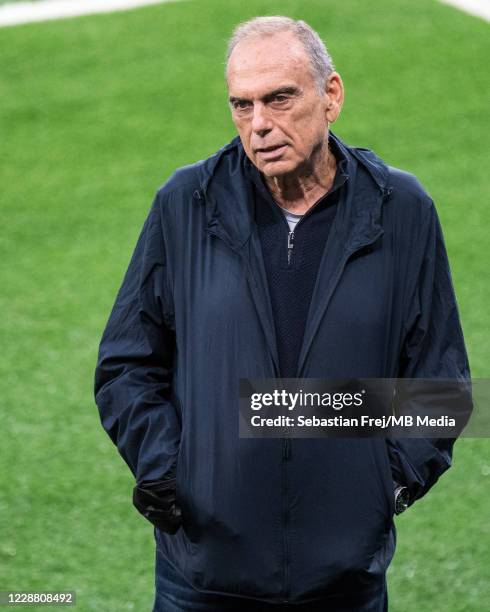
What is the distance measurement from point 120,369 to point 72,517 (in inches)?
108

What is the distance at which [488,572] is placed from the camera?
5.28m

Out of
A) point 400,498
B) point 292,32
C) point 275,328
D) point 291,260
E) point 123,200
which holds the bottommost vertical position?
point 123,200

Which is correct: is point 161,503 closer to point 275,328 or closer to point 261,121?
point 275,328

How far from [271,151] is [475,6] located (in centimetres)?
1075

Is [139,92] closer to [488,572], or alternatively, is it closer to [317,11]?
[317,11]

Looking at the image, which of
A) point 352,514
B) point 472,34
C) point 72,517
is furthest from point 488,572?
point 472,34

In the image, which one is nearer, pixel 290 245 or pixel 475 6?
pixel 290 245

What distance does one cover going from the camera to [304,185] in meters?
3.07

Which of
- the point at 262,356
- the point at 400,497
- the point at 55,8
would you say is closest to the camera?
the point at 262,356

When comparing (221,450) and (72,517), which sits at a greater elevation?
(221,450)

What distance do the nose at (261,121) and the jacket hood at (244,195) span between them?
0.53 ft

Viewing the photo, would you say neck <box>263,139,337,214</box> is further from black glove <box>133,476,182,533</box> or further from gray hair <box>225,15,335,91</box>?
black glove <box>133,476,182,533</box>

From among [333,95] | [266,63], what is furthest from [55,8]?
[266,63]

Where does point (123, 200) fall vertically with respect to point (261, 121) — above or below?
below
